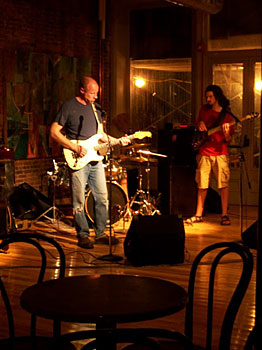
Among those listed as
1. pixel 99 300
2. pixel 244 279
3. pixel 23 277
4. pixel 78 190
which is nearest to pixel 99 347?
pixel 99 300

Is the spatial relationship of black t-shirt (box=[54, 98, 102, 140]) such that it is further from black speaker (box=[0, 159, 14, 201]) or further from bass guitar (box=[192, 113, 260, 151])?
bass guitar (box=[192, 113, 260, 151])

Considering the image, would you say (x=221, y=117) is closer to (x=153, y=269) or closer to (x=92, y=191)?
(x=92, y=191)

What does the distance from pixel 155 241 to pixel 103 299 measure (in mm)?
3571

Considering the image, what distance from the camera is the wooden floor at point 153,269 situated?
182 inches

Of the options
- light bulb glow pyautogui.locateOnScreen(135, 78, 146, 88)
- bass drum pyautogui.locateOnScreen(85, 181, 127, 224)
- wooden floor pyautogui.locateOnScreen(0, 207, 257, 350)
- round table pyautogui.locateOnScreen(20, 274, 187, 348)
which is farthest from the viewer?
light bulb glow pyautogui.locateOnScreen(135, 78, 146, 88)

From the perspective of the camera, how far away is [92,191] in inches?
291

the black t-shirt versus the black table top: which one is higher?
the black t-shirt

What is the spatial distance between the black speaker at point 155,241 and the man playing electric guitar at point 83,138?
97cm

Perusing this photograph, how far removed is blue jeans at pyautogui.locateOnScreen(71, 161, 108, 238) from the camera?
286 inches

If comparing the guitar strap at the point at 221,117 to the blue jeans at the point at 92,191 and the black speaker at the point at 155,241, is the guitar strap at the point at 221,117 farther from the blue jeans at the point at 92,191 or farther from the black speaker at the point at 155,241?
the black speaker at the point at 155,241

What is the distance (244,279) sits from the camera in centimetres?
289

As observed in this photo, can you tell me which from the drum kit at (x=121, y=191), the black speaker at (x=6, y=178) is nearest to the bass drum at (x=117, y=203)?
the drum kit at (x=121, y=191)

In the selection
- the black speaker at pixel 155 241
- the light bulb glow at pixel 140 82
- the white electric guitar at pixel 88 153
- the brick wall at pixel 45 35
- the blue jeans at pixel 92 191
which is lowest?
the black speaker at pixel 155 241

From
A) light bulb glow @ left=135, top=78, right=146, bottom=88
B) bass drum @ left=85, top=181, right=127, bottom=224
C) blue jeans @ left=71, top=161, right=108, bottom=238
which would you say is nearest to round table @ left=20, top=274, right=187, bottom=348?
blue jeans @ left=71, top=161, right=108, bottom=238
